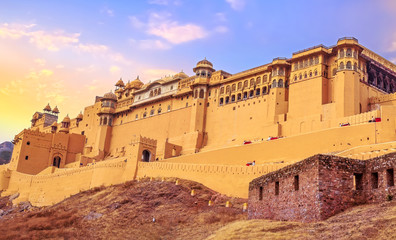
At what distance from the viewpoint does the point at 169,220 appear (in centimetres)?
2842

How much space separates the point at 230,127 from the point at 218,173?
51.3ft

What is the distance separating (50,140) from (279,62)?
1267 inches

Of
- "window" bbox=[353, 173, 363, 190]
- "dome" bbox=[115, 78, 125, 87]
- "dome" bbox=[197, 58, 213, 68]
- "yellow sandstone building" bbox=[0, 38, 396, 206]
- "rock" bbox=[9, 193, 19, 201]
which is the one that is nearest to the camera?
"window" bbox=[353, 173, 363, 190]

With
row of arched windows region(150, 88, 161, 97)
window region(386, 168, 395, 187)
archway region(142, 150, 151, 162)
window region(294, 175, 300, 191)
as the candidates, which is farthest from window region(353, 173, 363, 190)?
row of arched windows region(150, 88, 161, 97)

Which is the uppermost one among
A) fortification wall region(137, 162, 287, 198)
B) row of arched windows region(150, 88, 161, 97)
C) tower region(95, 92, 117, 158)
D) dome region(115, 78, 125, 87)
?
dome region(115, 78, 125, 87)

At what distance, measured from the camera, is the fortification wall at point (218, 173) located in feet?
106

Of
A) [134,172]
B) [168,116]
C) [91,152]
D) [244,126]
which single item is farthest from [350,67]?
[91,152]

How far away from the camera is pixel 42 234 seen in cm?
2850

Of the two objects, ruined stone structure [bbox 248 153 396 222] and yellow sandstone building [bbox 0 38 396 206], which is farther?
yellow sandstone building [bbox 0 38 396 206]

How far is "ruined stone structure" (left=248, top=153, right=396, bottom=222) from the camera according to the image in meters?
15.4

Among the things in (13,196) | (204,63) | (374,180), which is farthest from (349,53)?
(13,196)

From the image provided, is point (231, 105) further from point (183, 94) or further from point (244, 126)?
point (183, 94)

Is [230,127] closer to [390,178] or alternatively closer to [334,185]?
[334,185]

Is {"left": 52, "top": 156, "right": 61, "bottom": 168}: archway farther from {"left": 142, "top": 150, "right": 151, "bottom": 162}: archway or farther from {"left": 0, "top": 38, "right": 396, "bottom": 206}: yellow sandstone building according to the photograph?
{"left": 142, "top": 150, "right": 151, "bottom": 162}: archway
